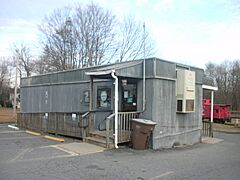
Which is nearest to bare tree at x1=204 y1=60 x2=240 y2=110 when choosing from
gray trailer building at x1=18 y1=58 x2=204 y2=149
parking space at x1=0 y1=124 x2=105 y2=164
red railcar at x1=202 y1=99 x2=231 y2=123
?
red railcar at x1=202 y1=99 x2=231 y2=123

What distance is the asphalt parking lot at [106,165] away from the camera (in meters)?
6.65

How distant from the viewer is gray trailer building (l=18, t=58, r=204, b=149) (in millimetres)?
11141

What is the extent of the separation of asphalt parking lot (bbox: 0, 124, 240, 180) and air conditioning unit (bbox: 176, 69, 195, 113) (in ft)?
10.4

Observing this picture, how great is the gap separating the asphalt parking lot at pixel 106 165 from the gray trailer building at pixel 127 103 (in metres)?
1.49

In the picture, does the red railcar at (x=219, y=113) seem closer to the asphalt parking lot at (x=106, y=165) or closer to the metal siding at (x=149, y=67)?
the metal siding at (x=149, y=67)

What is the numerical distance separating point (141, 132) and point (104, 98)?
11.3ft

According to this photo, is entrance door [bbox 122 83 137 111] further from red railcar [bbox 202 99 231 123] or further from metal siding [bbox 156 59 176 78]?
red railcar [bbox 202 99 231 123]

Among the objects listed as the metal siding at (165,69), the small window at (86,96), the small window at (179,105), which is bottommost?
the small window at (179,105)

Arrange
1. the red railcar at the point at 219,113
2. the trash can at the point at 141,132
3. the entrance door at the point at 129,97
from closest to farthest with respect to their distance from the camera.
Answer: the trash can at the point at 141,132 → the entrance door at the point at 129,97 → the red railcar at the point at 219,113

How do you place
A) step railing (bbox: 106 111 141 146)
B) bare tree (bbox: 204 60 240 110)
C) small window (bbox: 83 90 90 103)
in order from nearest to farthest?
step railing (bbox: 106 111 141 146), small window (bbox: 83 90 90 103), bare tree (bbox: 204 60 240 110)

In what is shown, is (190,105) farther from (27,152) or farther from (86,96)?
(27,152)

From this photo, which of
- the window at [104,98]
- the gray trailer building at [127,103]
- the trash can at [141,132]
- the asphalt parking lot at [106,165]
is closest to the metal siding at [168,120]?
the gray trailer building at [127,103]

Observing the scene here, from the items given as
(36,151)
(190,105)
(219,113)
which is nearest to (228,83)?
(219,113)

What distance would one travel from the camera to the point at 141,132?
10.6 metres
